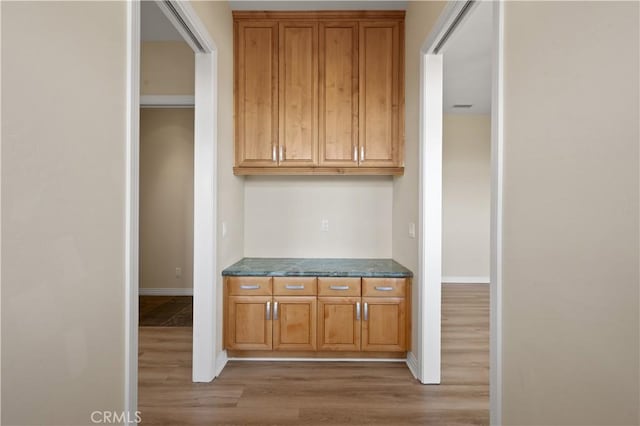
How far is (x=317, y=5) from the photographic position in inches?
123

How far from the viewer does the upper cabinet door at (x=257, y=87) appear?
10.5ft

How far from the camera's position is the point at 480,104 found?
560 centimetres

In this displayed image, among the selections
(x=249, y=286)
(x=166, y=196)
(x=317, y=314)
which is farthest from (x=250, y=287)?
(x=166, y=196)

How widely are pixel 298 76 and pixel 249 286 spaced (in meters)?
1.89

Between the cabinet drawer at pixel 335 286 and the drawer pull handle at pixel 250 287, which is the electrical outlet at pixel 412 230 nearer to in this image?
the cabinet drawer at pixel 335 286

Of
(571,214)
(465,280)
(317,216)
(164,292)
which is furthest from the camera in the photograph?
(465,280)

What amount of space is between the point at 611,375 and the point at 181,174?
5329mm

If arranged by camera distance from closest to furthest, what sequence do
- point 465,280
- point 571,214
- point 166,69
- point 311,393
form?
point 571,214 → point 311,393 → point 166,69 → point 465,280

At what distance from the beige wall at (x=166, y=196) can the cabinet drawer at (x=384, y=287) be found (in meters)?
3.27

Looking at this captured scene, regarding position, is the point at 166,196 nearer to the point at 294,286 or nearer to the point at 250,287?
the point at 250,287

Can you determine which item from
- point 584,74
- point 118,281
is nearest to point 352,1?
point 584,74

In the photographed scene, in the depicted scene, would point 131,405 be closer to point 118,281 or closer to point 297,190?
point 118,281

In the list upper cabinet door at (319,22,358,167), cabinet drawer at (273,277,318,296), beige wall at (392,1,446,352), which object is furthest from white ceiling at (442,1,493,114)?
cabinet drawer at (273,277,318,296)

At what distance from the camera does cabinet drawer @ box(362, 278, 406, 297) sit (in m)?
2.99
